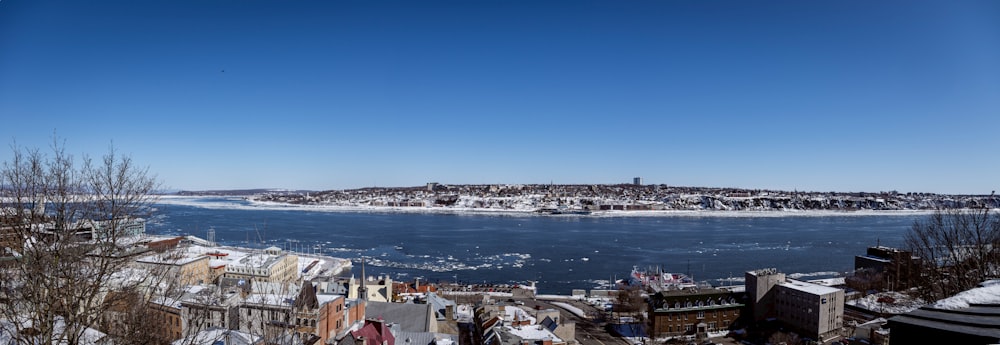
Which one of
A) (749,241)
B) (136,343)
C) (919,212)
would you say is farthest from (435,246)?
(919,212)

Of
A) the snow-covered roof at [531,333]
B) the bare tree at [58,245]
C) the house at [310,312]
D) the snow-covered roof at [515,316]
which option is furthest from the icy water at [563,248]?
the bare tree at [58,245]

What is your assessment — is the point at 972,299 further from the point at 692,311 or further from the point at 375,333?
the point at 692,311

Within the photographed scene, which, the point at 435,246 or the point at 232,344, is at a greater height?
the point at 232,344

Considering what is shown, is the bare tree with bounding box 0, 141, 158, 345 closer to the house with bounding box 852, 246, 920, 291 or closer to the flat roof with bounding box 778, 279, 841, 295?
the flat roof with bounding box 778, 279, 841, 295

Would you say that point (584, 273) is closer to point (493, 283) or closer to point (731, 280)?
point (493, 283)

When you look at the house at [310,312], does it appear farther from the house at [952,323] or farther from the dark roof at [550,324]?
the house at [952,323]

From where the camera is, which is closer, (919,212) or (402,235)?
(402,235)
